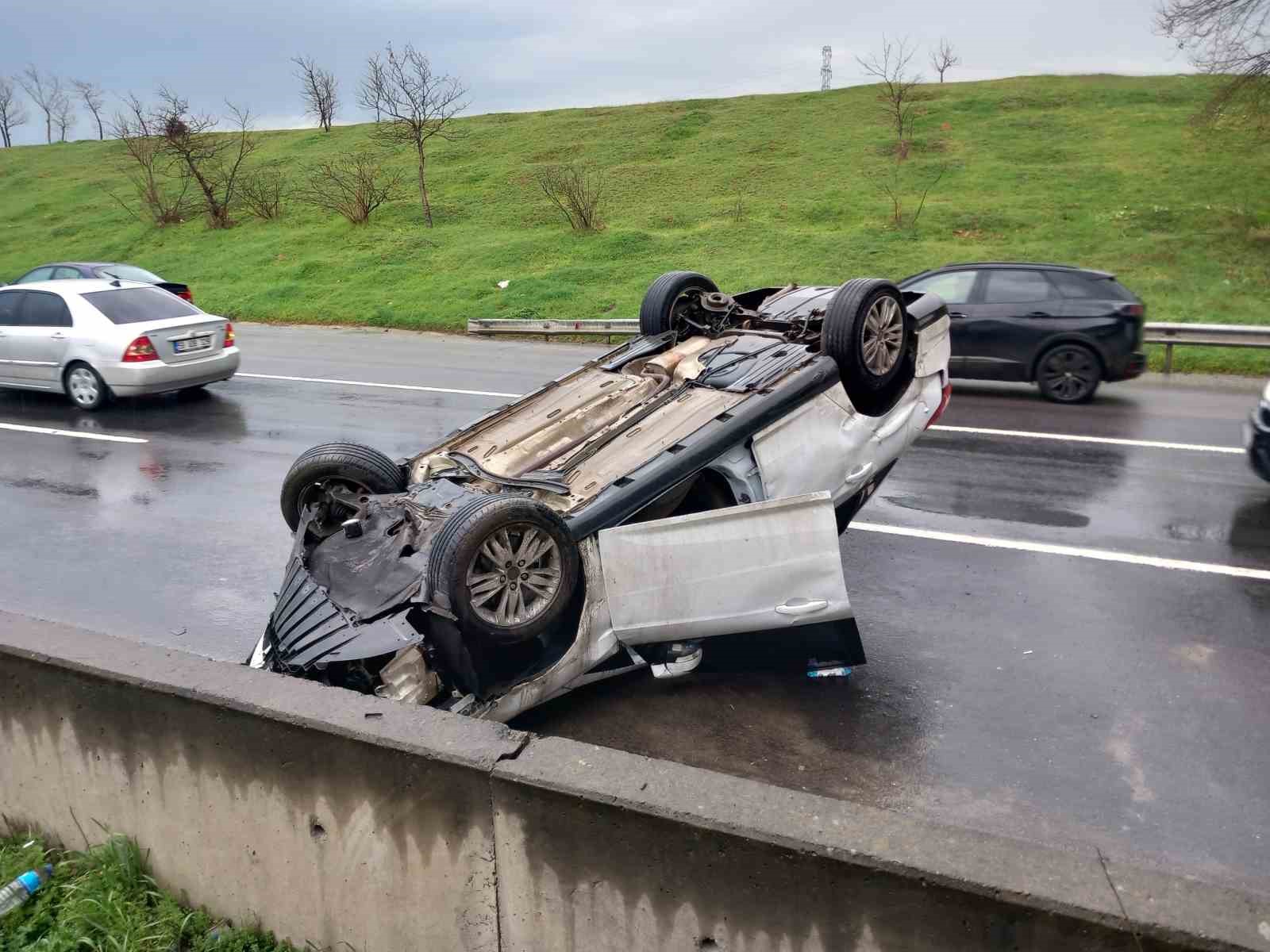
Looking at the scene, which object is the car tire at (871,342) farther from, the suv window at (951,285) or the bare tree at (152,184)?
the bare tree at (152,184)

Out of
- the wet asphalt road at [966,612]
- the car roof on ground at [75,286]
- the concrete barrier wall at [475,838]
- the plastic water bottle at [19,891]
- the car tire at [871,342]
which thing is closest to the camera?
the concrete barrier wall at [475,838]

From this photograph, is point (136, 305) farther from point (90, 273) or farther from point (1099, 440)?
point (1099, 440)

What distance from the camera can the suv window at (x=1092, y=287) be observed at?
38.7 feet

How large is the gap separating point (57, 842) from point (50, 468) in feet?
24.2

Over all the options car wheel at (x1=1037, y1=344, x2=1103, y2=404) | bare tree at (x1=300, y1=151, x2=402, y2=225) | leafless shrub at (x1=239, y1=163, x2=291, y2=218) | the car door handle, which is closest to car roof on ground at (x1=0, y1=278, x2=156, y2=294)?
the car door handle

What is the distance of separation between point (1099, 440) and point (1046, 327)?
7.67 feet

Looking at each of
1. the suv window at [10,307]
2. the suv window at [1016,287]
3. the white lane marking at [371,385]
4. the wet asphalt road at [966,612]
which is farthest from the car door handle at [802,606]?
the suv window at [10,307]

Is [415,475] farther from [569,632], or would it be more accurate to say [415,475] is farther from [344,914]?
[344,914]

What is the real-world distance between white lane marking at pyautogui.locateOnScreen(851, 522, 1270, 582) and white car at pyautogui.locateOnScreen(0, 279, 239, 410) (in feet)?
28.5

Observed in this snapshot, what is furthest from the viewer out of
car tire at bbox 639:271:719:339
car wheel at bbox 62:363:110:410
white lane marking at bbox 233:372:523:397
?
white lane marking at bbox 233:372:523:397

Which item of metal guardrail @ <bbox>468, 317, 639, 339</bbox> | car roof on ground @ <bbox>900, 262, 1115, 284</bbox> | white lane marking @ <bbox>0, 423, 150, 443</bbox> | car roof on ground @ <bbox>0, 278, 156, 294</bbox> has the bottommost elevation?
white lane marking @ <bbox>0, 423, 150, 443</bbox>

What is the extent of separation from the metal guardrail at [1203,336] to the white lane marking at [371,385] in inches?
344

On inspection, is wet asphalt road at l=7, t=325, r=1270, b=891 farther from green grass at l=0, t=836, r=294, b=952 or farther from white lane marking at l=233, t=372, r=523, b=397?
green grass at l=0, t=836, r=294, b=952

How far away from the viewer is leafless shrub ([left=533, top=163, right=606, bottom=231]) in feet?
85.4
